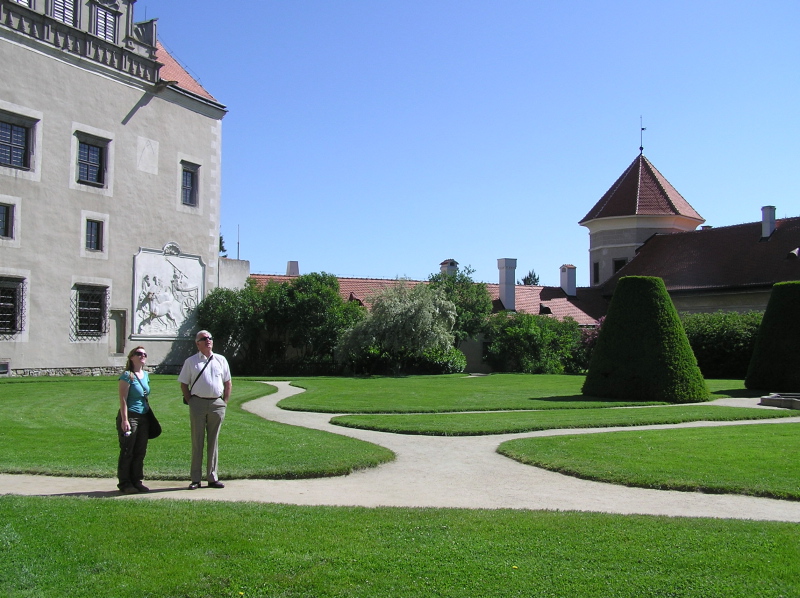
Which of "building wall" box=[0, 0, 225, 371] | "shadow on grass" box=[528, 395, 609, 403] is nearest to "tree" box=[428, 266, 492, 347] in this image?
"building wall" box=[0, 0, 225, 371]

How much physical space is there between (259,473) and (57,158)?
79.8 feet

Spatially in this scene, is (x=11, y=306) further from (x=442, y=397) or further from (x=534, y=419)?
(x=534, y=419)

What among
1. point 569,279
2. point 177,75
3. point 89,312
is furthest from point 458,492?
point 569,279

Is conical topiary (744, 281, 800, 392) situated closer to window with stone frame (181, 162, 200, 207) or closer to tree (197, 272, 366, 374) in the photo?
tree (197, 272, 366, 374)

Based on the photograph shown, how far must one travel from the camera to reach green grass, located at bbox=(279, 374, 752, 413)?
2016cm

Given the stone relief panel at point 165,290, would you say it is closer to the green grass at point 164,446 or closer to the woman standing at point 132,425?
the green grass at point 164,446

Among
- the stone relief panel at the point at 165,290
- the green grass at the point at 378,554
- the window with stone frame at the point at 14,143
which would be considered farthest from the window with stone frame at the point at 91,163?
the green grass at the point at 378,554

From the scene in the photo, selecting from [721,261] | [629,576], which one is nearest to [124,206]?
[629,576]

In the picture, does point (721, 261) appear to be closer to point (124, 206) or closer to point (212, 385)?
point (124, 206)

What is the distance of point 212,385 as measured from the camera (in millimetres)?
9609

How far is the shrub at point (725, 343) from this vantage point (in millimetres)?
37188

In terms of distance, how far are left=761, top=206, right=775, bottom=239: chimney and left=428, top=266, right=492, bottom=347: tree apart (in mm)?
18275

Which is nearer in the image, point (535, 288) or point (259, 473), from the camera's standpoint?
point (259, 473)

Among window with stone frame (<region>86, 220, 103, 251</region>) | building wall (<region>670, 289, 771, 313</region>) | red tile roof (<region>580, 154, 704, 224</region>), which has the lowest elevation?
building wall (<region>670, 289, 771, 313</region>)
